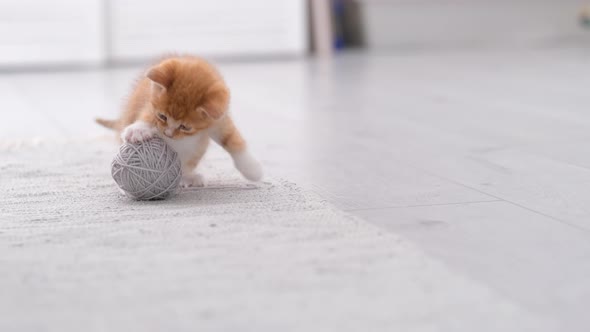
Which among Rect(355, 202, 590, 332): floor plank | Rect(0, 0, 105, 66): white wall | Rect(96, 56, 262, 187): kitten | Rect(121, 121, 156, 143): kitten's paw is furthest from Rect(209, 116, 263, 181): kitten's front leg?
Rect(0, 0, 105, 66): white wall

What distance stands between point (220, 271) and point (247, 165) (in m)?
0.47

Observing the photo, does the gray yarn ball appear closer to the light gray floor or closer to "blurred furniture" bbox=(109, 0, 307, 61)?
the light gray floor

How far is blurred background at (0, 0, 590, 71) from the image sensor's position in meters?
4.09

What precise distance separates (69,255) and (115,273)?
0.10 meters

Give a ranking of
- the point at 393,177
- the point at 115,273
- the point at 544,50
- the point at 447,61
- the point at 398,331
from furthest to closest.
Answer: the point at 544,50, the point at 447,61, the point at 393,177, the point at 115,273, the point at 398,331

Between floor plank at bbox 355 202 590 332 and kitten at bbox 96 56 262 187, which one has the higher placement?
kitten at bbox 96 56 262 187

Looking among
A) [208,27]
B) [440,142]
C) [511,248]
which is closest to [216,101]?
[511,248]

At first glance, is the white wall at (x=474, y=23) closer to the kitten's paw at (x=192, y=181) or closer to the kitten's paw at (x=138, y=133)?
the kitten's paw at (x=192, y=181)

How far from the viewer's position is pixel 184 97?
1339 millimetres

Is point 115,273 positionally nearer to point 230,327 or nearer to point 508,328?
point 230,327

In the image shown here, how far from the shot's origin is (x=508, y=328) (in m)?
0.87

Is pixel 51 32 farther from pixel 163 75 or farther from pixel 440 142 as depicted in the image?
pixel 163 75

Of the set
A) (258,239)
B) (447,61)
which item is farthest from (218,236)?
(447,61)

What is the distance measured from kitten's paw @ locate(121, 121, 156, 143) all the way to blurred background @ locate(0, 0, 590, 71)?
9.41 feet
